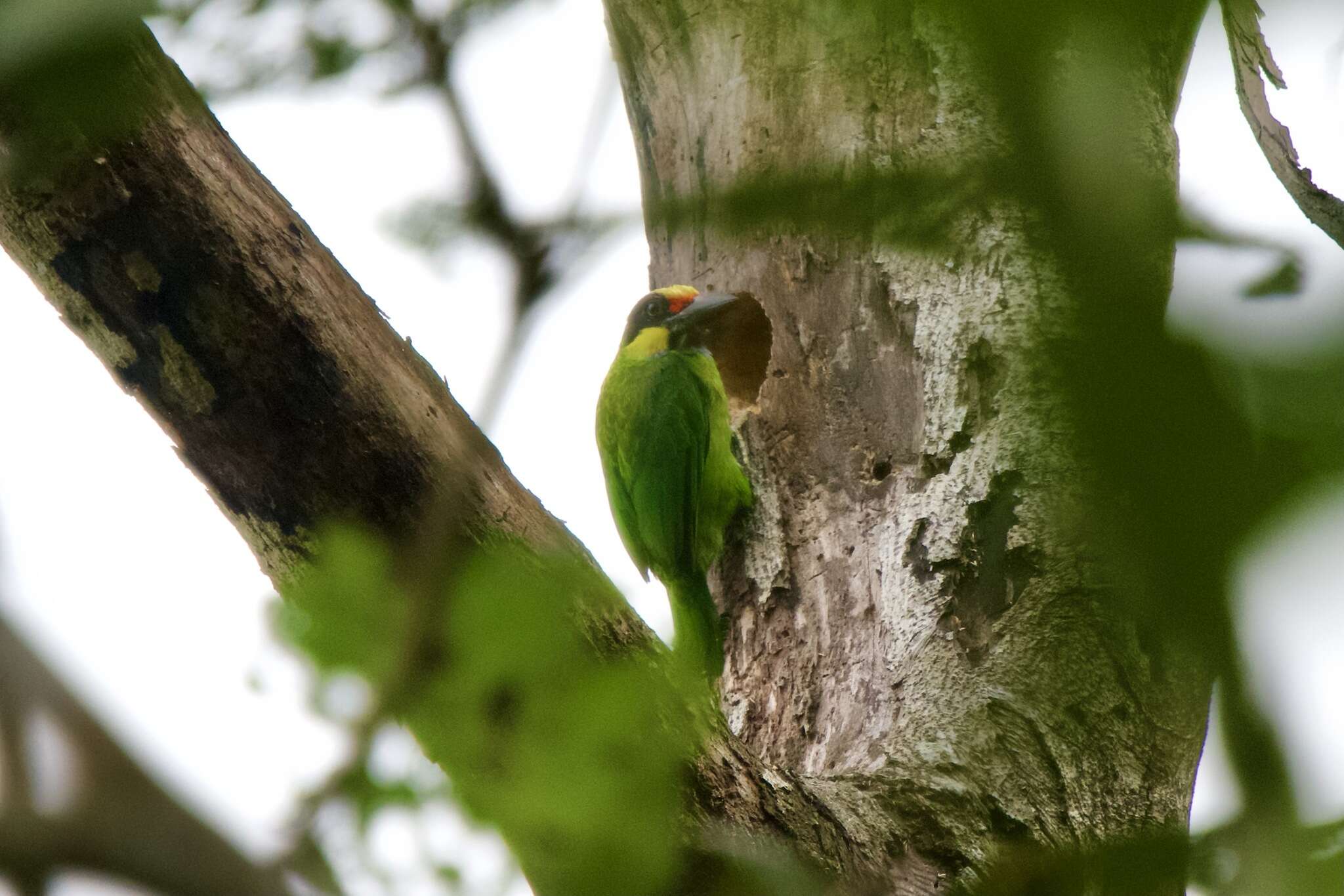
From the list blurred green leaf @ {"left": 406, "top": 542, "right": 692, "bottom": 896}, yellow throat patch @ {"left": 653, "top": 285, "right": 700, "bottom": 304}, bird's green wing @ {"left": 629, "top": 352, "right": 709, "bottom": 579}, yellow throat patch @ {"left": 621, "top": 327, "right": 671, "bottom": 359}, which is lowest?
blurred green leaf @ {"left": 406, "top": 542, "right": 692, "bottom": 896}

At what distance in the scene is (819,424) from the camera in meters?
2.79

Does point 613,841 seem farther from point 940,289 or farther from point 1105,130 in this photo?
point 940,289

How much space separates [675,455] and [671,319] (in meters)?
0.48

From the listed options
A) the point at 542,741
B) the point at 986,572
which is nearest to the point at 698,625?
the point at 986,572

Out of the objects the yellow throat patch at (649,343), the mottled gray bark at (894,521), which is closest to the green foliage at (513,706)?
the mottled gray bark at (894,521)

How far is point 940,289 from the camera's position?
251cm

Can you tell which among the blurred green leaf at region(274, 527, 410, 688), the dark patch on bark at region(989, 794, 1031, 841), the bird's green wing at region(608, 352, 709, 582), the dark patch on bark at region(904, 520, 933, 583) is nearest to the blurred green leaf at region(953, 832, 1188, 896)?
the blurred green leaf at region(274, 527, 410, 688)

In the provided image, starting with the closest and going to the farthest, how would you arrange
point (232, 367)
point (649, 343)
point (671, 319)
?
point (232, 367)
point (671, 319)
point (649, 343)

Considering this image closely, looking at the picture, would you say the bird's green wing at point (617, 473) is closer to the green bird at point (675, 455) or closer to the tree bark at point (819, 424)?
the green bird at point (675, 455)

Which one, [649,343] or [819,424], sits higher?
[649,343]

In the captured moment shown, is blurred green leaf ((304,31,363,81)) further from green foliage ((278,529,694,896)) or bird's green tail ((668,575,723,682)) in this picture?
bird's green tail ((668,575,723,682))

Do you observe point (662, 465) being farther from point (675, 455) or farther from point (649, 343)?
point (649, 343)

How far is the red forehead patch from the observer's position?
11.3 feet

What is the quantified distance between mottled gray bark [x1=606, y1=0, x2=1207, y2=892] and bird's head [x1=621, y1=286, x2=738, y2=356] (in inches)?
4.0
